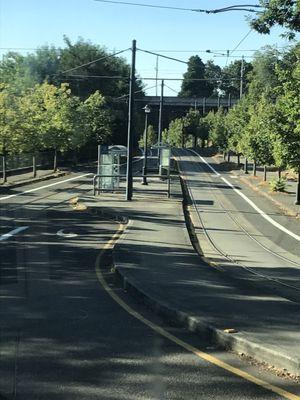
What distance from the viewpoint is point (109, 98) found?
7519cm

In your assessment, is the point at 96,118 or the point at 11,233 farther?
the point at 96,118

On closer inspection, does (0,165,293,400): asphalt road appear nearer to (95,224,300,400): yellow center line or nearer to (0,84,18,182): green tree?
(95,224,300,400): yellow center line

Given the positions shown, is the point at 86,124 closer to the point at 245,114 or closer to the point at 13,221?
the point at 245,114

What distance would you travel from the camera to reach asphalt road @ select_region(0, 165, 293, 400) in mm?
5277

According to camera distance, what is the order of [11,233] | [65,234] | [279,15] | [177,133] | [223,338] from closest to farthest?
[223,338] → [11,233] → [65,234] → [279,15] → [177,133]

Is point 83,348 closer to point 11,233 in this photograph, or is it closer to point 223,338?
point 223,338

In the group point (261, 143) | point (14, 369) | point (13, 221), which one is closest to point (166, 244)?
point (13, 221)

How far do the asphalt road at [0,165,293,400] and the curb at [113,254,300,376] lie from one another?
17cm

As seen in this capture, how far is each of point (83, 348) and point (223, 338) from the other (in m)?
1.62

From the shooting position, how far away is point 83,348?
6504 millimetres

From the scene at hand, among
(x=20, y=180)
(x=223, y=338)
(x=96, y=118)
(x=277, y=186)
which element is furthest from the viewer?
(x=96, y=118)

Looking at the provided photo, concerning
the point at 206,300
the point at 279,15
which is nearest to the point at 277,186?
the point at 279,15

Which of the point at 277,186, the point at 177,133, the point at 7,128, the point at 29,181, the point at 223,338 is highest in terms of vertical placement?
the point at 177,133

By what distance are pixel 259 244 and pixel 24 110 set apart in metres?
25.7
